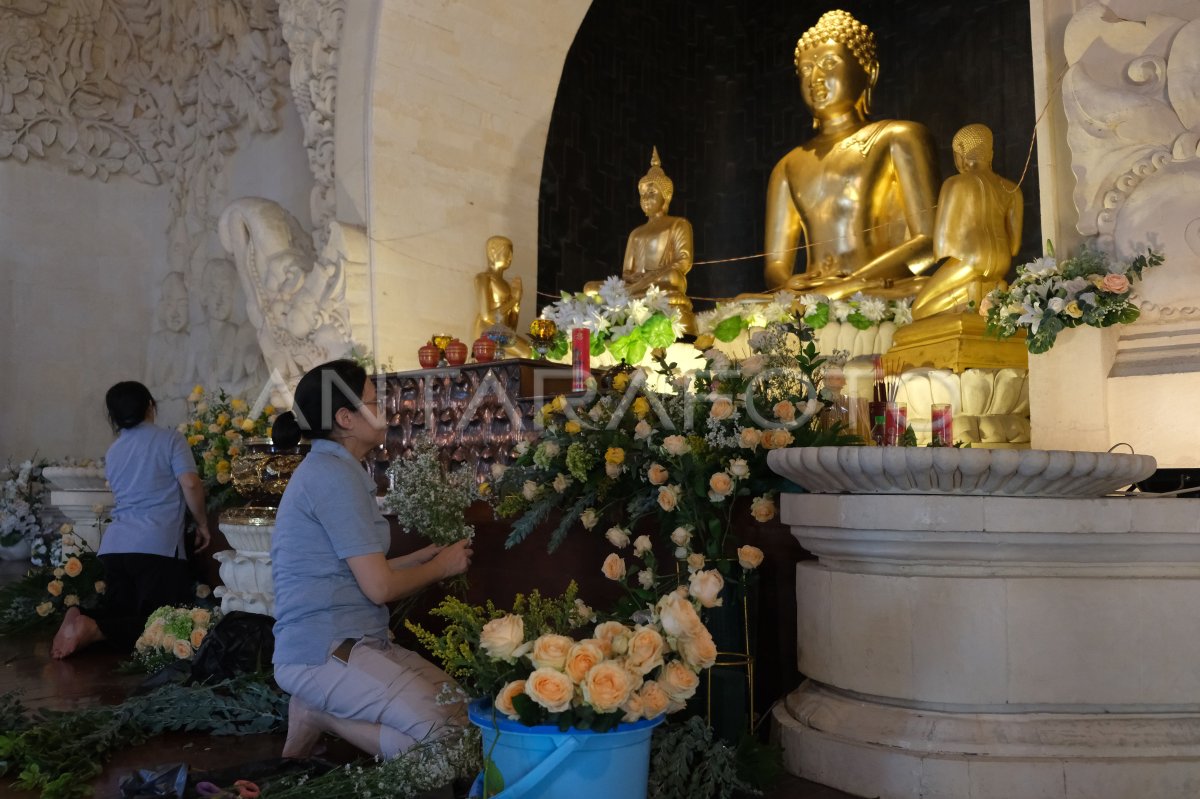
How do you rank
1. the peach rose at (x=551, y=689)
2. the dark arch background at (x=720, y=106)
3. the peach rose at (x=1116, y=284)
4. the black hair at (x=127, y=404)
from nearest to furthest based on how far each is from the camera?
1. the peach rose at (x=551, y=689)
2. the peach rose at (x=1116, y=284)
3. the black hair at (x=127, y=404)
4. the dark arch background at (x=720, y=106)

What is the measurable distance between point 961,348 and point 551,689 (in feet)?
9.76

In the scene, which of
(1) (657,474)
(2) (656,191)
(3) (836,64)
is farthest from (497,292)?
(1) (657,474)

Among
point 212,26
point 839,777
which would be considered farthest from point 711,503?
point 212,26

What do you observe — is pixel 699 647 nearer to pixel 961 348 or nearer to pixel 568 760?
pixel 568 760

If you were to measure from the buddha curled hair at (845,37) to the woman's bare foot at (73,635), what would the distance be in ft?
15.8

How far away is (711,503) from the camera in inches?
109

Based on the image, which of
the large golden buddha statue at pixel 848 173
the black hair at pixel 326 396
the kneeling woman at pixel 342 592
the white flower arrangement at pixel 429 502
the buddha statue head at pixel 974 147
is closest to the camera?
the kneeling woman at pixel 342 592

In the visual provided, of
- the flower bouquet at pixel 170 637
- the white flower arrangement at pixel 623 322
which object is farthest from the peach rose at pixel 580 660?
the white flower arrangement at pixel 623 322

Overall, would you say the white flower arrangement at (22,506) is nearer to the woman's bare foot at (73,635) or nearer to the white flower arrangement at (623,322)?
the woman's bare foot at (73,635)

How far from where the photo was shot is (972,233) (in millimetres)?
4809

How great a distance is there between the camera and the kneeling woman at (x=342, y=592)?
7.85 feet

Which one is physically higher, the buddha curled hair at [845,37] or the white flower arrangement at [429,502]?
the buddha curled hair at [845,37]

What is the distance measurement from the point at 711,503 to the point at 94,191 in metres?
7.36

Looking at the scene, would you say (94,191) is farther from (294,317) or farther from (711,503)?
(711,503)
